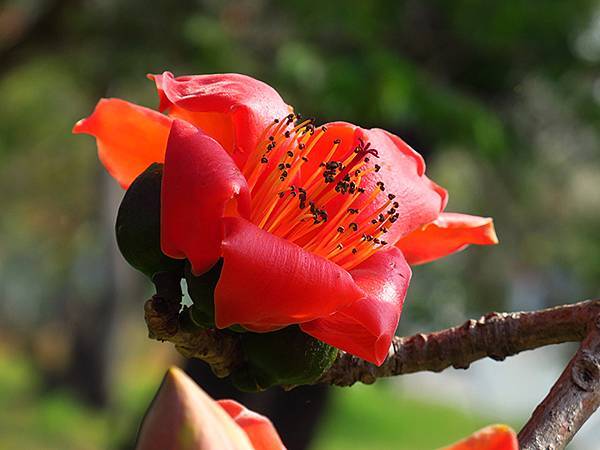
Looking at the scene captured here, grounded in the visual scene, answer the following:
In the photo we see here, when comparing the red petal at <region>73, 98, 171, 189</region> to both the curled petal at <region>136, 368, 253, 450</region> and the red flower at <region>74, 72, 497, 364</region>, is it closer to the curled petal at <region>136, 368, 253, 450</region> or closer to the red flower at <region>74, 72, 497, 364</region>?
the red flower at <region>74, 72, 497, 364</region>

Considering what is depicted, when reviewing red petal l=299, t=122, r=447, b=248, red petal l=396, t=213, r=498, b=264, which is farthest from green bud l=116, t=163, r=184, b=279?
red petal l=396, t=213, r=498, b=264

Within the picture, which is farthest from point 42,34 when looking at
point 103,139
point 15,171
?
point 15,171

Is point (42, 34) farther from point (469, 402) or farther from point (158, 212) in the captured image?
point (469, 402)

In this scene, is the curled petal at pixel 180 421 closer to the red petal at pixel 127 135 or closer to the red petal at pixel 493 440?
the red petal at pixel 493 440

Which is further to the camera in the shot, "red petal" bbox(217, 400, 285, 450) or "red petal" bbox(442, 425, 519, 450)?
"red petal" bbox(217, 400, 285, 450)

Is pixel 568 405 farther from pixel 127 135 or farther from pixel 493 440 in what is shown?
pixel 127 135

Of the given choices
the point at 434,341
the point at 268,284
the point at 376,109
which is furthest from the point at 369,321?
the point at 376,109
